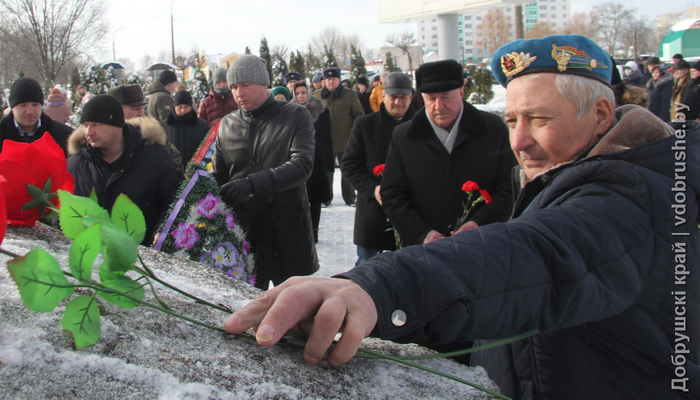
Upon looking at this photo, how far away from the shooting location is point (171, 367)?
768mm

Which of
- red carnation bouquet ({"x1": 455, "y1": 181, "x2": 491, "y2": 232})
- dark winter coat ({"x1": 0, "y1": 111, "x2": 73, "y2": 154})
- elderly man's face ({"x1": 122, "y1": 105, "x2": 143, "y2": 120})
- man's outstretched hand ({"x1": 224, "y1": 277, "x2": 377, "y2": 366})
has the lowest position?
red carnation bouquet ({"x1": 455, "y1": 181, "x2": 491, "y2": 232})

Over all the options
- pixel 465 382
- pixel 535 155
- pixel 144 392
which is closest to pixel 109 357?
pixel 144 392

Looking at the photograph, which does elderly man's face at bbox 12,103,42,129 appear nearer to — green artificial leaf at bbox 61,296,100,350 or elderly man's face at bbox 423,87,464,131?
elderly man's face at bbox 423,87,464,131

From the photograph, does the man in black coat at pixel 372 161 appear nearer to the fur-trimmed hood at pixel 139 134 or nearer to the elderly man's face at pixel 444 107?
the elderly man's face at pixel 444 107

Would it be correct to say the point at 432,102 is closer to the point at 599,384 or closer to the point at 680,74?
the point at 599,384

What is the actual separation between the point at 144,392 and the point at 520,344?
77 centimetres

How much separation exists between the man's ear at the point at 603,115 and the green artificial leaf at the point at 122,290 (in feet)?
3.59

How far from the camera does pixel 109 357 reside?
77 cm

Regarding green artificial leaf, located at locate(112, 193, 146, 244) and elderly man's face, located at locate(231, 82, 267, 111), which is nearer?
green artificial leaf, located at locate(112, 193, 146, 244)

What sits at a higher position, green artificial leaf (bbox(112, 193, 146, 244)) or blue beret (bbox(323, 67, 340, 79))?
blue beret (bbox(323, 67, 340, 79))

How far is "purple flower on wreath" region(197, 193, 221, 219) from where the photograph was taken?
278 centimetres

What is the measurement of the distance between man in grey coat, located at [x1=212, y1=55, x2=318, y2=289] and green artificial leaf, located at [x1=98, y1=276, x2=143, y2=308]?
281 cm

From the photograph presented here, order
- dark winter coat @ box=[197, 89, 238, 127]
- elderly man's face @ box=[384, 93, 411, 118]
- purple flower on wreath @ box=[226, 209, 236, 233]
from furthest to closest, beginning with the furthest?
dark winter coat @ box=[197, 89, 238, 127] → elderly man's face @ box=[384, 93, 411, 118] → purple flower on wreath @ box=[226, 209, 236, 233]

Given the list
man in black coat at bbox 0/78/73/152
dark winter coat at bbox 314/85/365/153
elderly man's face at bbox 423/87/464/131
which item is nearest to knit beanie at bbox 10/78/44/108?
man in black coat at bbox 0/78/73/152
